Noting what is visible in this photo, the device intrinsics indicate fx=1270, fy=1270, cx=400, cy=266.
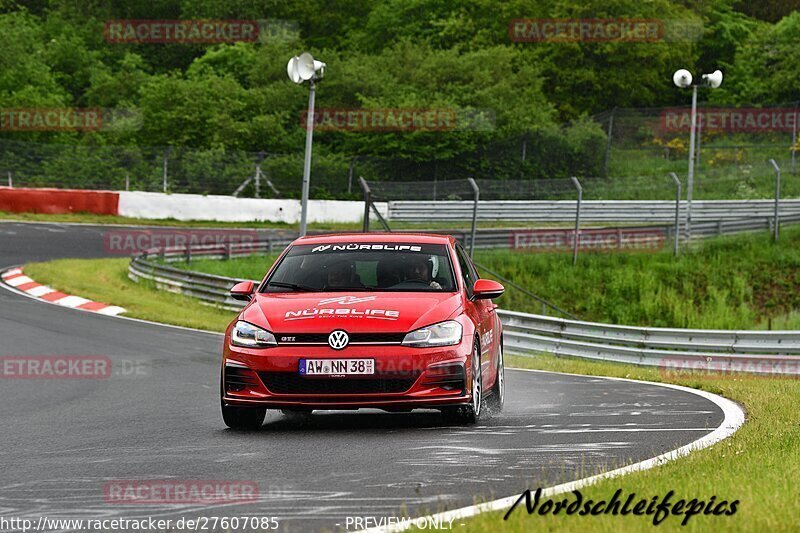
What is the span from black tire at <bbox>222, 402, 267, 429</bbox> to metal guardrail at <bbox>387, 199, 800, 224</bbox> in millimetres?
20644

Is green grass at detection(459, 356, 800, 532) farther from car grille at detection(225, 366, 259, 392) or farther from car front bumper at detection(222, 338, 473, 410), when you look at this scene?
car grille at detection(225, 366, 259, 392)

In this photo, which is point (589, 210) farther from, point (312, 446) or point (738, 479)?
point (738, 479)

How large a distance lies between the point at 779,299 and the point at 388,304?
23147mm

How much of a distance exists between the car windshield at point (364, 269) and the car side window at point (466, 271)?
200 millimetres

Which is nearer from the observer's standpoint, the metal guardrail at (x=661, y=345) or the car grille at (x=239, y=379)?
the car grille at (x=239, y=379)

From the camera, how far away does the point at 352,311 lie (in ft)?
29.4

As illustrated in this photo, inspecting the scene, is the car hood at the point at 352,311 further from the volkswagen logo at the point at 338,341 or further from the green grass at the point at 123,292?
the green grass at the point at 123,292

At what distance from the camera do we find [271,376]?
8.83 metres

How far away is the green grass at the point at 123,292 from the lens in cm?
2298

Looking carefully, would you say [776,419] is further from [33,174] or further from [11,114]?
[11,114]

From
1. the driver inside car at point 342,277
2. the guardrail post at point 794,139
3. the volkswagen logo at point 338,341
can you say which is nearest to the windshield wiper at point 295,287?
the driver inside car at point 342,277

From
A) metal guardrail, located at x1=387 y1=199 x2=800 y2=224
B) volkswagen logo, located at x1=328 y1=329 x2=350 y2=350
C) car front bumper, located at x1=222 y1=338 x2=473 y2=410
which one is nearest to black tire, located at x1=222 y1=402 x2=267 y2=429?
car front bumper, located at x1=222 y1=338 x2=473 y2=410

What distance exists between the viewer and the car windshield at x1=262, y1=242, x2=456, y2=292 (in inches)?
388

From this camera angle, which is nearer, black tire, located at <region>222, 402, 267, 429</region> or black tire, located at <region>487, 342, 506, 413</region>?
black tire, located at <region>222, 402, 267, 429</region>
